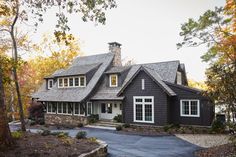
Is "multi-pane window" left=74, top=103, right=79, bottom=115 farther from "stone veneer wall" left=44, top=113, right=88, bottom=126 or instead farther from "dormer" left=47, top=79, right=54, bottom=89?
"dormer" left=47, top=79, right=54, bottom=89

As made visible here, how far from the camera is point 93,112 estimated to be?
26.3 meters

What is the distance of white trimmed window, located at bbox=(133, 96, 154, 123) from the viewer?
20902 mm

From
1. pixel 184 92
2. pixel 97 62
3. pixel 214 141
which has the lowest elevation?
pixel 214 141

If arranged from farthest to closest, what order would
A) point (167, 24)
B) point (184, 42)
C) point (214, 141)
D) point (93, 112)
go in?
point (93, 112) → point (184, 42) → point (167, 24) → point (214, 141)

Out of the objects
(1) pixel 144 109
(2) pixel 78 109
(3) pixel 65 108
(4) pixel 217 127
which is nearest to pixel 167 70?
(1) pixel 144 109

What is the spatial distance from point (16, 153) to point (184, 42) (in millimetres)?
16166

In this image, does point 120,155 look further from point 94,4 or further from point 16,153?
point 94,4

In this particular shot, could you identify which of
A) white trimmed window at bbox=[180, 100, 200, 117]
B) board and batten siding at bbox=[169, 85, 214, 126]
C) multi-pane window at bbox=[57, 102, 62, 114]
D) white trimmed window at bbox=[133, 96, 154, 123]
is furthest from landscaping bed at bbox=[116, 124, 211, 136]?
multi-pane window at bbox=[57, 102, 62, 114]

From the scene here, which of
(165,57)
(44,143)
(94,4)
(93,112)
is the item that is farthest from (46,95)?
(165,57)

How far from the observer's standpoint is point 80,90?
26656mm

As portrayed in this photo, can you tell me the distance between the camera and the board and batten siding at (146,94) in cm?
2020

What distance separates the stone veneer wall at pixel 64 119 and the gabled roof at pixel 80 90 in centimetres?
209

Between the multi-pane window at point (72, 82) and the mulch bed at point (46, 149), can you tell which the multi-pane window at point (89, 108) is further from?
the mulch bed at point (46, 149)

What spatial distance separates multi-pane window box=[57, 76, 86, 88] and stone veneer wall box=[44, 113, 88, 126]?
13.0 feet
